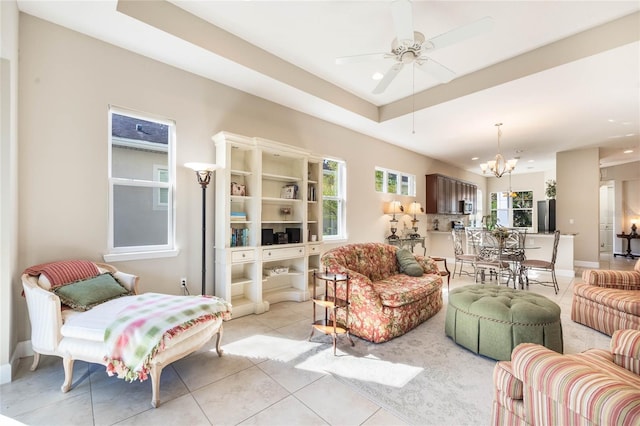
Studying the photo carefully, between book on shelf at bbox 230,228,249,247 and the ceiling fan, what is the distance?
2.33 meters

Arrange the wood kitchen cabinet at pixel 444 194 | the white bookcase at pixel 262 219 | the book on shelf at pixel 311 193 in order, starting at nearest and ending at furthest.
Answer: the white bookcase at pixel 262 219
the book on shelf at pixel 311 193
the wood kitchen cabinet at pixel 444 194

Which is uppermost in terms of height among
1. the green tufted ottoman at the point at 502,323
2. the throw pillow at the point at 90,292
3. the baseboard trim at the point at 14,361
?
the throw pillow at the point at 90,292

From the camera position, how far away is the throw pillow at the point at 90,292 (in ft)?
7.31

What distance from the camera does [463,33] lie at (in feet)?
7.27

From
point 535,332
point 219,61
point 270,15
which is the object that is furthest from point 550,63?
point 219,61

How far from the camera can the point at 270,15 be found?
9.29 ft

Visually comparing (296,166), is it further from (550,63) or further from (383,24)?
(550,63)

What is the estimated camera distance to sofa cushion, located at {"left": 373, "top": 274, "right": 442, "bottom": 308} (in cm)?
286

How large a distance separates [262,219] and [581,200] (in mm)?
7908

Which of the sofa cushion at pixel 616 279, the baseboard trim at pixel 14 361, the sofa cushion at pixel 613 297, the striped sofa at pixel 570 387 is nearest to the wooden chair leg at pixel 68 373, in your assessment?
the baseboard trim at pixel 14 361

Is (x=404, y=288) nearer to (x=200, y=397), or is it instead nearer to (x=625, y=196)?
(x=200, y=397)

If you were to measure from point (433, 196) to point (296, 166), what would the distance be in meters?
4.85

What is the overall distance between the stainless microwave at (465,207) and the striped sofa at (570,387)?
7.83m

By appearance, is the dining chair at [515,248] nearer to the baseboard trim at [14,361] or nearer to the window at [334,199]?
the window at [334,199]
